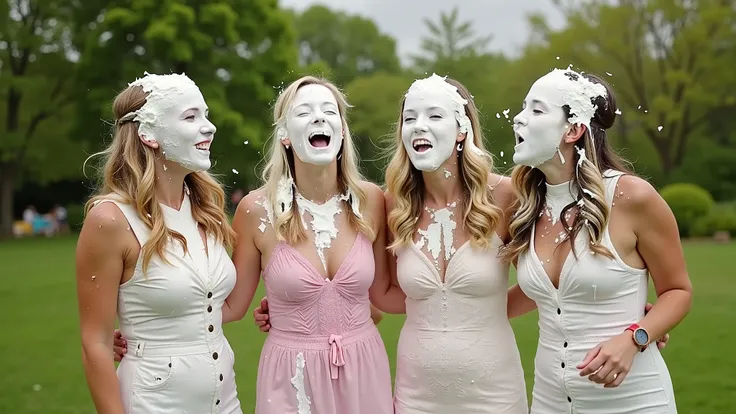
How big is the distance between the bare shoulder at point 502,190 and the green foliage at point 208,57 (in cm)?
2375

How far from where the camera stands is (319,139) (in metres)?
4.62

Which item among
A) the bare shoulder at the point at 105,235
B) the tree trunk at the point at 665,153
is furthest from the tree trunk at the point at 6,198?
the bare shoulder at the point at 105,235

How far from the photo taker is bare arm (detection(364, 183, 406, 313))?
482 centimetres

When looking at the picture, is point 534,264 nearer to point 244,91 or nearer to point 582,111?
point 582,111

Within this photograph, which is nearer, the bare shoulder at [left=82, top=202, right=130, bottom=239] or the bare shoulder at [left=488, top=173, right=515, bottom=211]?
the bare shoulder at [left=82, top=202, right=130, bottom=239]

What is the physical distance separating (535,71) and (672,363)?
32998mm

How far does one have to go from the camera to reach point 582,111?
13.6ft

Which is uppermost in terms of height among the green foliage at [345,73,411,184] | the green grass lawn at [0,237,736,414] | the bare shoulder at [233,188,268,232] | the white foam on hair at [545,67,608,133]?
the green foliage at [345,73,411,184]

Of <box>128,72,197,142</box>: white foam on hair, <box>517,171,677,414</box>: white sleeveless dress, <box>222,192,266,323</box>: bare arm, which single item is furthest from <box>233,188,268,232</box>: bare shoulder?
<box>517,171,677,414</box>: white sleeveless dress

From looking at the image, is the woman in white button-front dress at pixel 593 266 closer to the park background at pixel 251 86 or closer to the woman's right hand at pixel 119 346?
the woman's right hand at pixel 119 346

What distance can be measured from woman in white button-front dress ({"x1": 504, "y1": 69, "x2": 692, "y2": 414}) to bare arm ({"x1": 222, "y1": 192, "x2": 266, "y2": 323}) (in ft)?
5.02

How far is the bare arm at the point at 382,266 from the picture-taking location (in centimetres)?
482

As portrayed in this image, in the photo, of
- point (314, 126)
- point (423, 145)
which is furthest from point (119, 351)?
point (423, 145)

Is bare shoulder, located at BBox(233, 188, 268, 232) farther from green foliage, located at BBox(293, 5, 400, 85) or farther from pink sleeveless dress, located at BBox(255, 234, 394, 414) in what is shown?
green foliage, located at BBox(293, 5, 400, 85)
